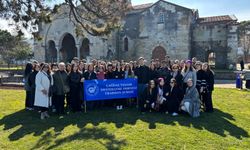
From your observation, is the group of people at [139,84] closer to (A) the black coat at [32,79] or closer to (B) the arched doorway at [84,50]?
(A) the black coat at [32,79]

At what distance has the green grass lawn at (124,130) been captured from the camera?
7938 millimetres

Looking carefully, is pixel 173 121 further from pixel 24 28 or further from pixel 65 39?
pixel 65 39

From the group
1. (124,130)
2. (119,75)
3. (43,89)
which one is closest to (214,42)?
(119,75)

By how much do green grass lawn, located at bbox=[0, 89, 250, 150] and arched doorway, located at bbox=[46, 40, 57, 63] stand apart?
30056 millimetres

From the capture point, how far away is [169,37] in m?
34.0

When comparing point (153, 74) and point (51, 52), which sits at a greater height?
point (51, 52)

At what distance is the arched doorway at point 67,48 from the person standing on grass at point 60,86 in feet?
98.6

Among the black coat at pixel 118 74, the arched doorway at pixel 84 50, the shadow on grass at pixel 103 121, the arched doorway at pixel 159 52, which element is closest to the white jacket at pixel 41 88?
the shadow on grass at pixel 103 121

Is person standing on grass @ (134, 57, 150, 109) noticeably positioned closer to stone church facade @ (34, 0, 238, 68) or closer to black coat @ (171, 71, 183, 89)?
black coat @ (171, 71, 183, 89)

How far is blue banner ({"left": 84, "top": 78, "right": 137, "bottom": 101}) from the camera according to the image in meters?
11.5

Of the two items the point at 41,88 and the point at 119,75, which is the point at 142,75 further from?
the point at 41,88

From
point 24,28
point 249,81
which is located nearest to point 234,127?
point 24,28

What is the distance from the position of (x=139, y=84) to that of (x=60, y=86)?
322 cm

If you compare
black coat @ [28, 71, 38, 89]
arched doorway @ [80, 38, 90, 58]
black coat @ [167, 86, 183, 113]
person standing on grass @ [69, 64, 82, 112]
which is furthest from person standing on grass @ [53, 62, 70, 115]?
arched doorway @ [80, 38, 90, 58]
